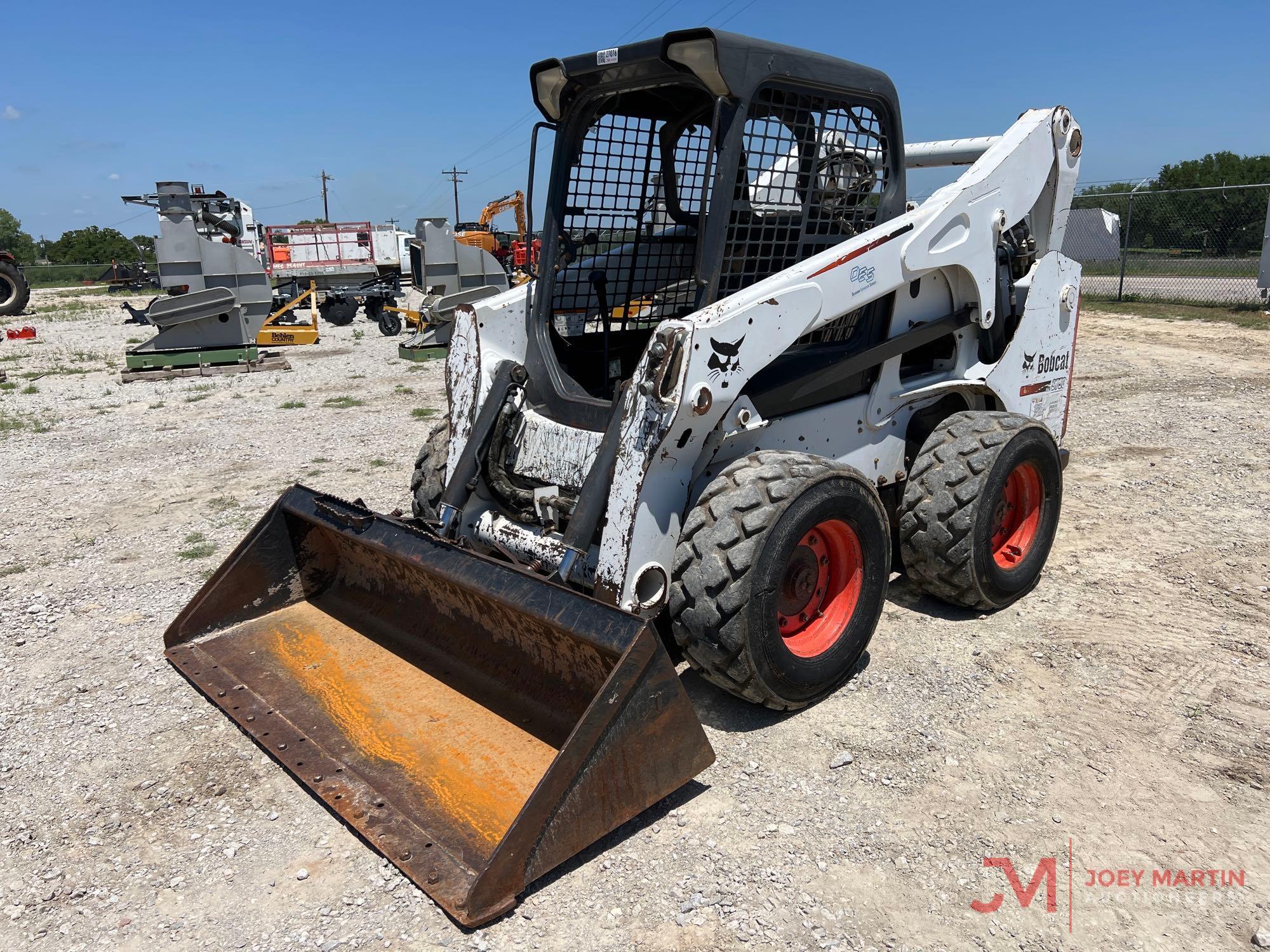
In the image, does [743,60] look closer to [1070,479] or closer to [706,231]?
[706,231]

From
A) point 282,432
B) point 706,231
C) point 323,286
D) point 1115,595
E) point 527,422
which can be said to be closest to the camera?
point 706,231

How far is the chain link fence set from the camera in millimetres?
19047

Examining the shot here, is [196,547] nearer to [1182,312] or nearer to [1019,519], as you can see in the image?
[1019,519]

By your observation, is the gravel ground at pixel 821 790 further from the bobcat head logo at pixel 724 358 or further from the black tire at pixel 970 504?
the bobcat head logo at pixel 724 358

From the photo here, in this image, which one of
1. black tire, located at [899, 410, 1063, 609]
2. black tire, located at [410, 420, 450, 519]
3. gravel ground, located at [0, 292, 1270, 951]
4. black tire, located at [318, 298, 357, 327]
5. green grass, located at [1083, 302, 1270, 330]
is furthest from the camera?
black tire, located at [318, 298, 357, 327]

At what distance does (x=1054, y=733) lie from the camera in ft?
11.4

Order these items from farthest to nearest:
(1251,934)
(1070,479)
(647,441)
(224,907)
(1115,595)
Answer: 1. (1070,479)
2. (1115,595)
3. (647,441)
4. (224,907)
5. (1251,934)

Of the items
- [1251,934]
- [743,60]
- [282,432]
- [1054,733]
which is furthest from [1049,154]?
[282,432]

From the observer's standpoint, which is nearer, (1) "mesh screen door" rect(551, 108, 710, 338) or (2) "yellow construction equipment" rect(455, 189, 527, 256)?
(1) "mesh screen door" rect(551, 108, 710, 338)

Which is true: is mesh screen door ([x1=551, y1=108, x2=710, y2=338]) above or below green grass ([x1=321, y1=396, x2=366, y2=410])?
above

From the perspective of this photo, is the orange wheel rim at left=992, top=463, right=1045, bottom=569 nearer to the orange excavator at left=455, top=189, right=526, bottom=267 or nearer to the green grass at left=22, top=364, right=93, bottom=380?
the green grass at left=22, top=364, right=93, bottom=380

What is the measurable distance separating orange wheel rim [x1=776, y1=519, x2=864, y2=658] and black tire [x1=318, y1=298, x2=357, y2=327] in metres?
17.3

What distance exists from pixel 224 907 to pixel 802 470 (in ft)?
7.57

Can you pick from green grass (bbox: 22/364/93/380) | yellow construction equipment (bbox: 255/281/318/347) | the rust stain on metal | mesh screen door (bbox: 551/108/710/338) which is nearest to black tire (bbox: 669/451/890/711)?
the rust stain on metal
